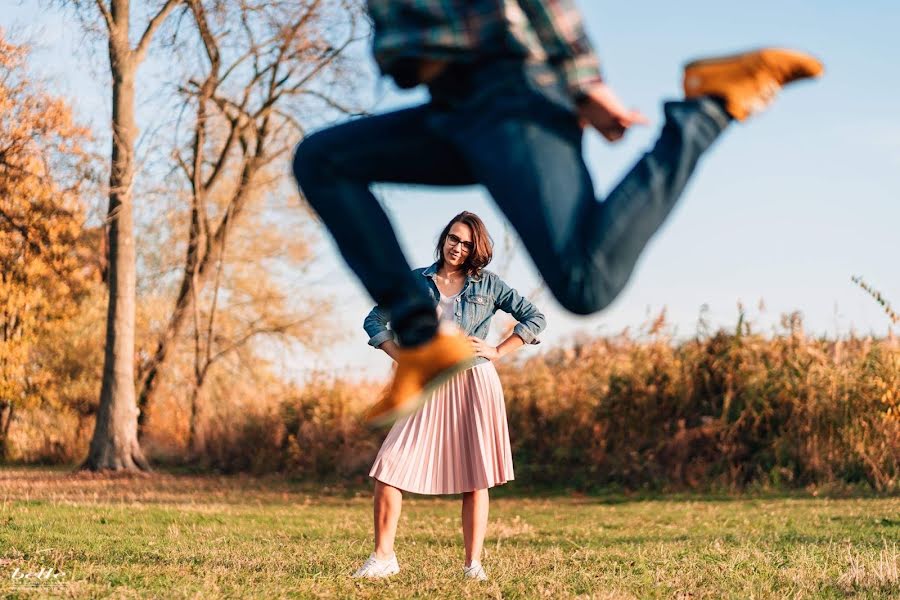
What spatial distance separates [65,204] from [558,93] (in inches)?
691

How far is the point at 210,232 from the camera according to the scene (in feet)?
57.8

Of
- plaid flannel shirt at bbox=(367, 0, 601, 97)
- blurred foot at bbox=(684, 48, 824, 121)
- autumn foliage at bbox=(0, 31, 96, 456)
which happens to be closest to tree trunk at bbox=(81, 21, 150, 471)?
autumn foliage at bbox=(0, 31, 96, 456)

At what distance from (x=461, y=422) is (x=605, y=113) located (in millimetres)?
2662

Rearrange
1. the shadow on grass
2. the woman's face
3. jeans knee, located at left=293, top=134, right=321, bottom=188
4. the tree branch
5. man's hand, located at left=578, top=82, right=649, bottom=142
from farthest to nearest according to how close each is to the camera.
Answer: the tree branch → the shadow on grass → the woman's face → jeans knee, located at left=293, top=134, right=321, bottom=188 → man's hand, located at left=578, top=82, right=649, bottom=142

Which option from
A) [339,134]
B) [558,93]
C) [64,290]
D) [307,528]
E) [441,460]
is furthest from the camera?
[64,290]

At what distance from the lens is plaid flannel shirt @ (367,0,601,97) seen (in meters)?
2.14

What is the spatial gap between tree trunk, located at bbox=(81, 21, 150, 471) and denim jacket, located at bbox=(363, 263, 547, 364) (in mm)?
10393

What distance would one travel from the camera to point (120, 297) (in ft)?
46.4

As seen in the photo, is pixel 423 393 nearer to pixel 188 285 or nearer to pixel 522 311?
pixel 522 311

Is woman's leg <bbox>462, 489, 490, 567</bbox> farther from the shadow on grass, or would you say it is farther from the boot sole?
the shadow on grass

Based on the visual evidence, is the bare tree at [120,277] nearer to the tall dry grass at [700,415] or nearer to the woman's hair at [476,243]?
the tall dry grass at [700,415]

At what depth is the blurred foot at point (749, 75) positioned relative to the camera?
2.25 metres

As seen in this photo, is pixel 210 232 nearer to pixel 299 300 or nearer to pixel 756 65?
pixel 299 300

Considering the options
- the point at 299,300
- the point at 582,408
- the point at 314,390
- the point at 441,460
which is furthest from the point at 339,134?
the point at 299,300
